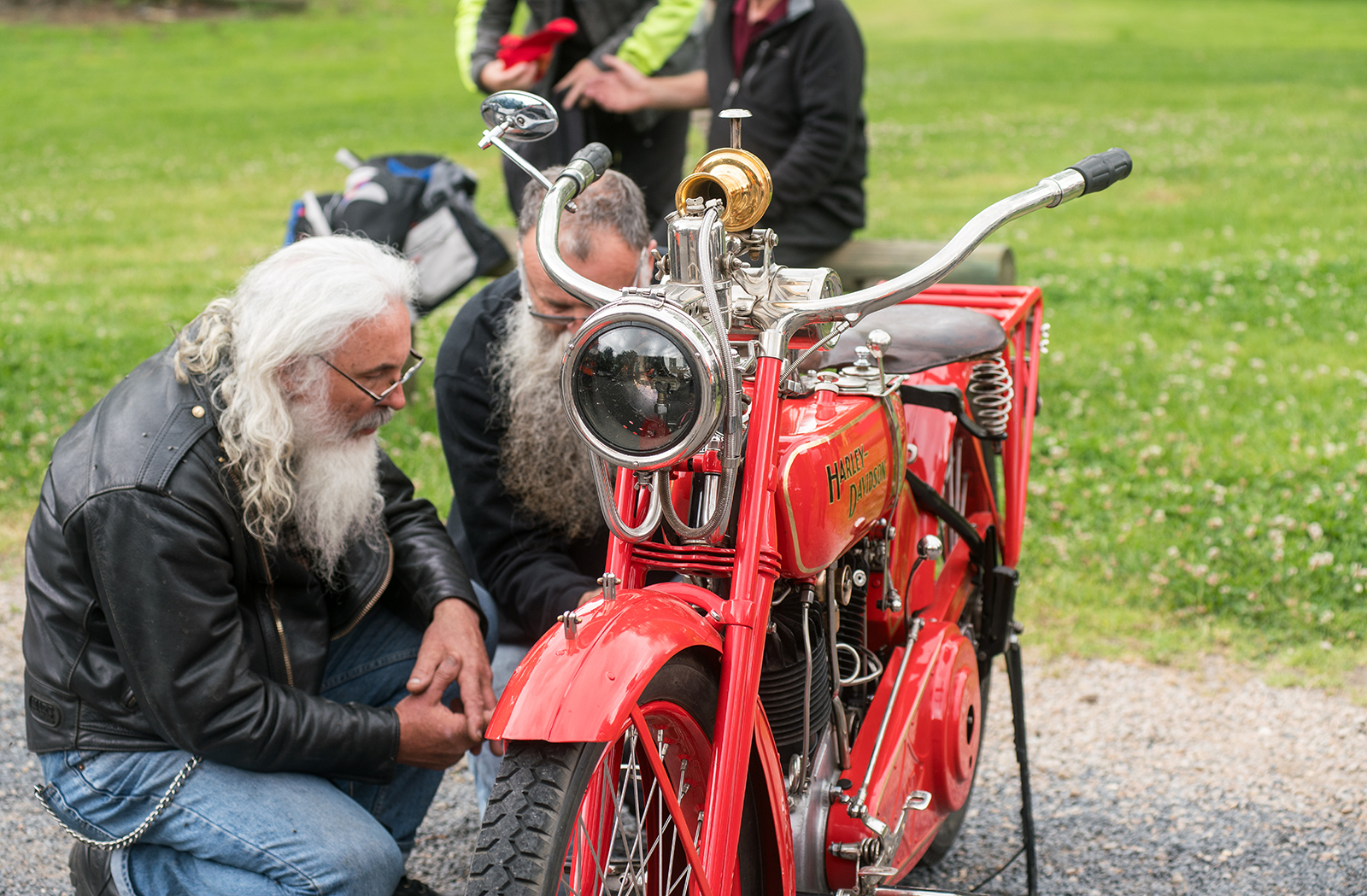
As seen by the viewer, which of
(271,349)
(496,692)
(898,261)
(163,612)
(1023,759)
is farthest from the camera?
(898,261)

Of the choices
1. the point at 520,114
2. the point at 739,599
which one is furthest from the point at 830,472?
the point at 520,114

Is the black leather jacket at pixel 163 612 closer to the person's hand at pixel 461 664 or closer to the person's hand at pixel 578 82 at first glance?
the person's hand at pixel 461 664

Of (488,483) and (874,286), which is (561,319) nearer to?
(488,483)

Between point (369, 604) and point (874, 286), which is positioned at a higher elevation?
point (874, 286)

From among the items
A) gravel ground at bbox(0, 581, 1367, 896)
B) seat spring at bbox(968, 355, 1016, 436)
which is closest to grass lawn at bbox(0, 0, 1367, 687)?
gravel ground at bbox(0, 581, 1367, 896)

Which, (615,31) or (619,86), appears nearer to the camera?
(619,86)

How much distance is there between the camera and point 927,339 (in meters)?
2.38

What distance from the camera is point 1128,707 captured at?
11.2ft

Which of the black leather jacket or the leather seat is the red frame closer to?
the leather seat

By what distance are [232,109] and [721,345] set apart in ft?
54.8

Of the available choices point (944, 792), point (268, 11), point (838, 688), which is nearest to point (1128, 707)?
point (944, 792)

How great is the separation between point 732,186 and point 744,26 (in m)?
2.97

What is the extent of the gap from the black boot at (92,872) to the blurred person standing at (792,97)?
9.31 ft

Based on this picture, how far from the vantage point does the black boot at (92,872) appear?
2.30 m
